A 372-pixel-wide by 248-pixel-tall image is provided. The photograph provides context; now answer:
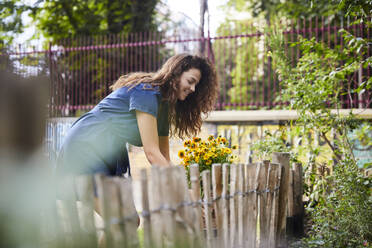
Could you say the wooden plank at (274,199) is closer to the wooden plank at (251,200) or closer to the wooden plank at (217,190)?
the wooden plank at (251,200)

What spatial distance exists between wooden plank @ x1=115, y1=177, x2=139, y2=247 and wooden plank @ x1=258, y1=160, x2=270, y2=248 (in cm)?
126

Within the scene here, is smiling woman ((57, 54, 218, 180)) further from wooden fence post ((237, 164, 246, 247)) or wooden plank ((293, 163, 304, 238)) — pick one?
wooden plank ((293, 163, 304, 238))

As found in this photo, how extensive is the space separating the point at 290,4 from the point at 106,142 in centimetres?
797

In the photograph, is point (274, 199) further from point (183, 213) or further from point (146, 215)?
point (146, 215)

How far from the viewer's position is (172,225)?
5.09 feet

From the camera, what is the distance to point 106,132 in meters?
2.11

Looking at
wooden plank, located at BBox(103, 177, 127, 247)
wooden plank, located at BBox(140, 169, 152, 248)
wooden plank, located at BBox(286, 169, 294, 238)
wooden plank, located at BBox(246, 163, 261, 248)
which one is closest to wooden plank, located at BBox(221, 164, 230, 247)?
wooden plank, located at BBox(246, 163, 261, 248)

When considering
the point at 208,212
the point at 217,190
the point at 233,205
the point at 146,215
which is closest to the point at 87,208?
the point at 146,215

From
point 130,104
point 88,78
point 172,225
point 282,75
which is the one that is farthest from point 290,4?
point 172,225

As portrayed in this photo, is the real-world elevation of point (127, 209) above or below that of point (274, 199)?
above

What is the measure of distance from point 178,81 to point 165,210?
1028mm

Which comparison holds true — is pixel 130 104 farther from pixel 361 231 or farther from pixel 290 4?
pixel 290 4

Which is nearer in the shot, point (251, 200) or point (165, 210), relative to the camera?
point (165, 210)

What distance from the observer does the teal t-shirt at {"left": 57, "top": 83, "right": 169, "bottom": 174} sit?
2.06 m
